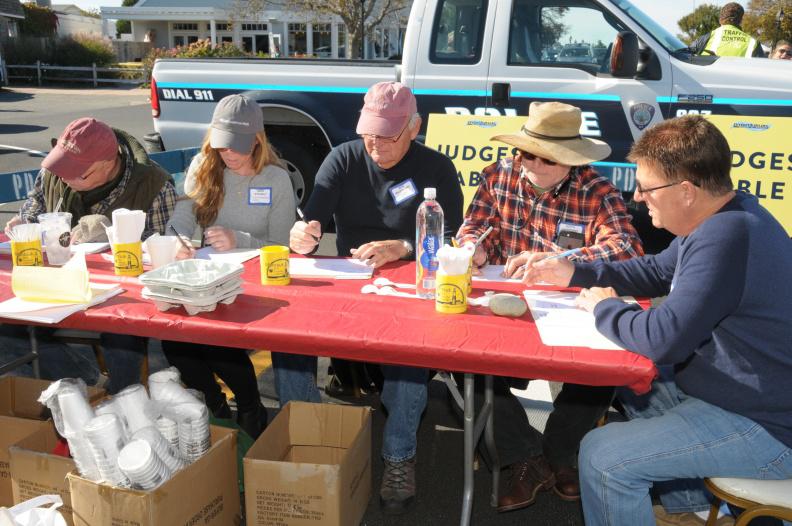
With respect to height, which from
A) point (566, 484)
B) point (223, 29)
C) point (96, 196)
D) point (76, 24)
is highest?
point (76, 24)

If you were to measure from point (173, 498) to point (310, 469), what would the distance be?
0.42 meters

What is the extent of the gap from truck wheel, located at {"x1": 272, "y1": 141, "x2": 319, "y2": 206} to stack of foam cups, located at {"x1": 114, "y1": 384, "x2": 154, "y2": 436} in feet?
12.6

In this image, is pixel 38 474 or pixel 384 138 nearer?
pixel 38 474

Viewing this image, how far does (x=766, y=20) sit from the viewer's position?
2458cm

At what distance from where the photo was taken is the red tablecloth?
1.78m

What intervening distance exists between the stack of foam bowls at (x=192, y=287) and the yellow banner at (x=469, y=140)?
319cm

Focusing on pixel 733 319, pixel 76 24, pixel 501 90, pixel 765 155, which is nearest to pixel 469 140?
pixel 501 90

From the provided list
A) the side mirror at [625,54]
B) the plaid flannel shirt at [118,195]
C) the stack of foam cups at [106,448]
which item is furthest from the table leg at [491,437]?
the side mirror at [625,54]

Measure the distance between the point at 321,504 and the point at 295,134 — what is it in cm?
424

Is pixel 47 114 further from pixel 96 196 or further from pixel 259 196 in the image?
pixel 259 196

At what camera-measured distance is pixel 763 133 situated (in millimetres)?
4777

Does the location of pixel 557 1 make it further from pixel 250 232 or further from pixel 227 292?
pixel 227 292

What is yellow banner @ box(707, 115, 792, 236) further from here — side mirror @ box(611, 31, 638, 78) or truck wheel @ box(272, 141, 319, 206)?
truck wheel @ box(272, 141, 319, 206)

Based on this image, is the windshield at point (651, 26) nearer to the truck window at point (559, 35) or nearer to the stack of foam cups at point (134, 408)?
the truck window at point (559, 35)
